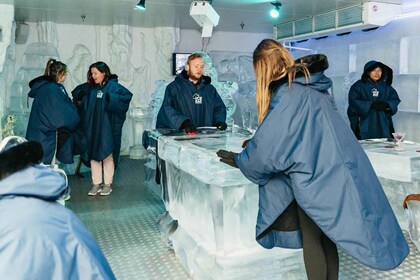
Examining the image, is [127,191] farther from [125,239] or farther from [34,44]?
[34,44]

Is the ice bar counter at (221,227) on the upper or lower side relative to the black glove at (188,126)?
lower

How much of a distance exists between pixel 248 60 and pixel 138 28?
1.77 metres

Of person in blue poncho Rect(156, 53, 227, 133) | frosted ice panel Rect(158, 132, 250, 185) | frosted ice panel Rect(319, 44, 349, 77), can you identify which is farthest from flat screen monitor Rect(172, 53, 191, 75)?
frosted ice panel Rect(158, 132, 250, 185)

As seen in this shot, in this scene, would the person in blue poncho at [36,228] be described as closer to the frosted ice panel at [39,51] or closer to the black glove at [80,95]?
the black glove at [80,95]

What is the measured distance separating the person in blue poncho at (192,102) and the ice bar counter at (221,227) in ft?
2.68

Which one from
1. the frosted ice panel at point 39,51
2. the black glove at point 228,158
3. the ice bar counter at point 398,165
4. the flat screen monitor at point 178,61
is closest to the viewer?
the black glove at point 228,158

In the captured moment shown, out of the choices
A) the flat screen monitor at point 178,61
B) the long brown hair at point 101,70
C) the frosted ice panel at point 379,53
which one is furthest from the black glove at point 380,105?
the flat screen monitor at point 178,61

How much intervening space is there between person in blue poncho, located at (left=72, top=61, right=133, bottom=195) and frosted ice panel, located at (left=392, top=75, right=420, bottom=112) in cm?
321

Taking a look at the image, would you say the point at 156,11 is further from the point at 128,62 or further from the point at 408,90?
the point at 408,90

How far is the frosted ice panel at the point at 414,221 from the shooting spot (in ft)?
9.08

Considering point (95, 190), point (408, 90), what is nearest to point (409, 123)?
point (408, 90)

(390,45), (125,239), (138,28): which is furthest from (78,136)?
(390,45)

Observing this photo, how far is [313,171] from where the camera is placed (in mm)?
1749

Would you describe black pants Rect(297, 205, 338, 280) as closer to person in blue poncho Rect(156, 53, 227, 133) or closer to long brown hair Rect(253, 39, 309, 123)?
long brown hair Rect(253, 39, 309, 123)
